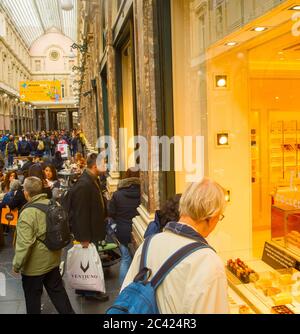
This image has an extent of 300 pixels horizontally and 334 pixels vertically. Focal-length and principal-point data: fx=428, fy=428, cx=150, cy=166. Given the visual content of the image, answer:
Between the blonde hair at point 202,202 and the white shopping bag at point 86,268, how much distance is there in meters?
3.07

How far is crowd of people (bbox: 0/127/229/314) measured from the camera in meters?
1.80

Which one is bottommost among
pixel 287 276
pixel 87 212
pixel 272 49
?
pixel 287 276

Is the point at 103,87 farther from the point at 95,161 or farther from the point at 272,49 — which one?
the point at 272,49

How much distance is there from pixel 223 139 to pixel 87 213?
75.5 inches

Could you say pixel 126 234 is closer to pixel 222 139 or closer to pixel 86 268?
pixel 86 268

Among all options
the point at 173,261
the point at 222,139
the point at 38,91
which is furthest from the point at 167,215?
the point at 38,91

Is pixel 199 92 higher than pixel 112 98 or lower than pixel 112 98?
lower

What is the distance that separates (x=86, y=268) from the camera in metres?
4.91

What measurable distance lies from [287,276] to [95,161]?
8.97 feet

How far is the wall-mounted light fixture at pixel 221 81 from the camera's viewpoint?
4500mm

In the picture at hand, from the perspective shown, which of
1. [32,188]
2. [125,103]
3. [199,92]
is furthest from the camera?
[125,103]

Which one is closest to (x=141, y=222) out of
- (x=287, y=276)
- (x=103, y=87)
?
(x=287, y=276)
